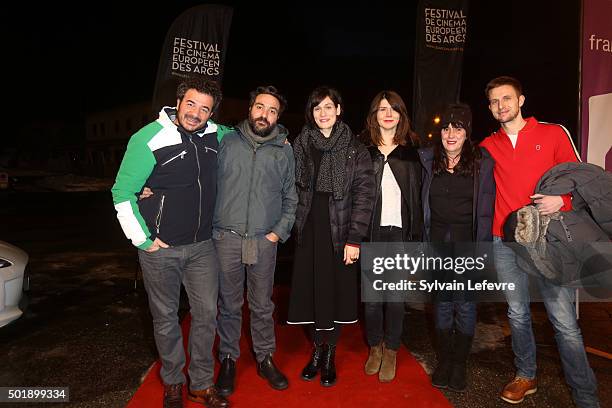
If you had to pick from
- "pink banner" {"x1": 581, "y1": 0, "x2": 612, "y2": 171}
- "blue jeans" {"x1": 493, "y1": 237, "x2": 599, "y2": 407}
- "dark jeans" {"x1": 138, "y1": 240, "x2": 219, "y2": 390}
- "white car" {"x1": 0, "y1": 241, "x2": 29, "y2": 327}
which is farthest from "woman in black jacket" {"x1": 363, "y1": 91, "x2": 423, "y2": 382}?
"white car" {"x1": 0, "y1": 241, "x2": 29, "y2": 327}

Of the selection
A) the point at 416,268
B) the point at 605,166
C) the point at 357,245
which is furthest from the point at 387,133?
the point at 605,166

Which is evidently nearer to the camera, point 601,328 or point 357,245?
point 357,245

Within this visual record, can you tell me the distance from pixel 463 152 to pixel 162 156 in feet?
6.65

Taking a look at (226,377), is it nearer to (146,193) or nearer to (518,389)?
(146,193)

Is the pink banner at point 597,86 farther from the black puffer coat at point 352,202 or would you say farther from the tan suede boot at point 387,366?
the tan suede boot at point 387,366

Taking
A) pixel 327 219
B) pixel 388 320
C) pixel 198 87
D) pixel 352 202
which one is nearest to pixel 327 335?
pixel 388 320

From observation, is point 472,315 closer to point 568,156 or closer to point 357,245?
point 357,245

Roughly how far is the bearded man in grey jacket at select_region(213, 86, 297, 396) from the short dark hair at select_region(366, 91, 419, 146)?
0.67 metres

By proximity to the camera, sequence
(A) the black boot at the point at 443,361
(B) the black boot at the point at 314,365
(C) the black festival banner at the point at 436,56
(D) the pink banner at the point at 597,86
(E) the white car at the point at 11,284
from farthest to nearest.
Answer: (C) the black festival banner at the point at 436,56, (D) the pink banner at the point at 597,86, (E) the white car at the point at 11,284, (B) the black boot at the point at 314,365, (A) the black boot at the point at 443,361

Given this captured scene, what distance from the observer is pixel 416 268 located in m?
3.69

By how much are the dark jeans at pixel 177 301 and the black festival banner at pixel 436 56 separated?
5.04 meters

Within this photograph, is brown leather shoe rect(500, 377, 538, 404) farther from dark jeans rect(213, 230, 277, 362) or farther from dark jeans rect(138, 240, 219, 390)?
dark jeans rect(138, 240, 219, 390)

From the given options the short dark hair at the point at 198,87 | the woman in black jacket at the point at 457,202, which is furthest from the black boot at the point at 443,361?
the short dark hair at the point at 198,87

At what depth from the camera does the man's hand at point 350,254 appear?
10.2ft
